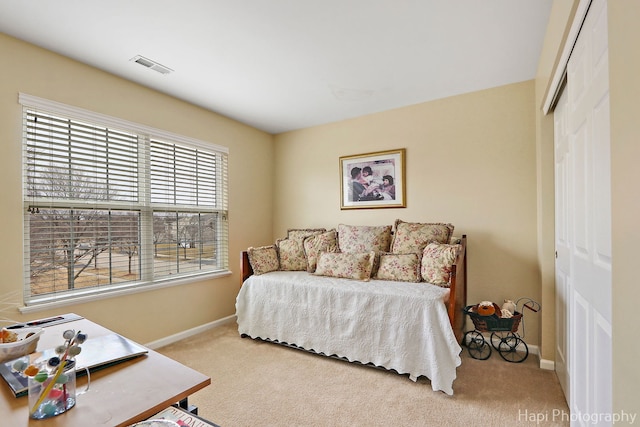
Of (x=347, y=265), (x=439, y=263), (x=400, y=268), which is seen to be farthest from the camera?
(x=347, y=265)

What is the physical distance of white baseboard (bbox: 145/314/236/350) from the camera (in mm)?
2939

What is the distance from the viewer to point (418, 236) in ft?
9.98

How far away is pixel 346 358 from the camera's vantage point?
2658 mm

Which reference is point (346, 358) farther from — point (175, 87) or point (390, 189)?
point (175, 87)

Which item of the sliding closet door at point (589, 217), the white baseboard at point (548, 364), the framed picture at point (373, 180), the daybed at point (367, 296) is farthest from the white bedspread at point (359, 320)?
the framed picture at point (373, 180)

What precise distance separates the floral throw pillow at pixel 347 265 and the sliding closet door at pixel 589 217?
4.96 ft

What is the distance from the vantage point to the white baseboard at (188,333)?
2939 millimetres

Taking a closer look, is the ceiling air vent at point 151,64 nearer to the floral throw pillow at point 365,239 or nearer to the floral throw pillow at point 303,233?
the floral throw pillow at point 303,233

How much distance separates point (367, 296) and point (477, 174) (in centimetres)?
167

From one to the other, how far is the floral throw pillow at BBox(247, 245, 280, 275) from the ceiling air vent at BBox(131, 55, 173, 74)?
1.86 metres

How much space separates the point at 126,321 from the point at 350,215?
8.32ft

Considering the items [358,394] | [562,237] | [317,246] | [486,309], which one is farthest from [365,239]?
[562,237]

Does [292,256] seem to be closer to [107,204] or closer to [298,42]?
[107,204]

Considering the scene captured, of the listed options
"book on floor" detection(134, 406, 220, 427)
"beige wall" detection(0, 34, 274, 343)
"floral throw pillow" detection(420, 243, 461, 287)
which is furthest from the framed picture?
"book on floor" detection(134, 406, 220, 427)
